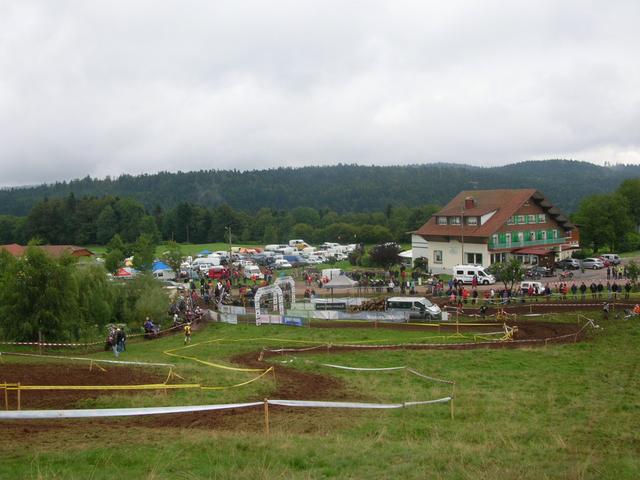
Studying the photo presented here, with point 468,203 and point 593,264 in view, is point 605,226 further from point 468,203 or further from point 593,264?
point 468,203

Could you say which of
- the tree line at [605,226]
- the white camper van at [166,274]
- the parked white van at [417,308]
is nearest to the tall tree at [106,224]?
the white camper van at [166,274]

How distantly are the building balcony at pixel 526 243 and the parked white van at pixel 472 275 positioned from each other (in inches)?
424

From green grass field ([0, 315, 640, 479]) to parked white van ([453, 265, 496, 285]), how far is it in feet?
95.8

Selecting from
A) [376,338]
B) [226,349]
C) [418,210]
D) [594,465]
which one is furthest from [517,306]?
[418,210]

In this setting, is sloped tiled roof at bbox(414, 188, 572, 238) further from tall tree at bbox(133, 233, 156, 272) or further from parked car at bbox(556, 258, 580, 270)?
tall tree at bbox(133, 233, 156, 272)

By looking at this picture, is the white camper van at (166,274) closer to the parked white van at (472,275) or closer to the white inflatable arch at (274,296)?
the white inflatable arch at (274,296)

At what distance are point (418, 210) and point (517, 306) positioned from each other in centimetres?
10725

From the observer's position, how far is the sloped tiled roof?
2589 inches

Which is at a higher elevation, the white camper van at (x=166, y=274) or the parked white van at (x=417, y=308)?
the white camper van at (x=166, y=274)

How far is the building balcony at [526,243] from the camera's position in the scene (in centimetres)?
6488

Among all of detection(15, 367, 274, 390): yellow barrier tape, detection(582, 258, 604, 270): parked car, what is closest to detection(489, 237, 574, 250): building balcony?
detection(582, 258, 604, 270): parked car

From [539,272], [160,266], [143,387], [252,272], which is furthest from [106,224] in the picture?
[143,387]

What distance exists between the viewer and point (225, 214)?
517 ft

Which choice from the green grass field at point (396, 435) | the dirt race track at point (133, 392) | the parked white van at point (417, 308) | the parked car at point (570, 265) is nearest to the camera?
the green grass field at point (396, 435)
